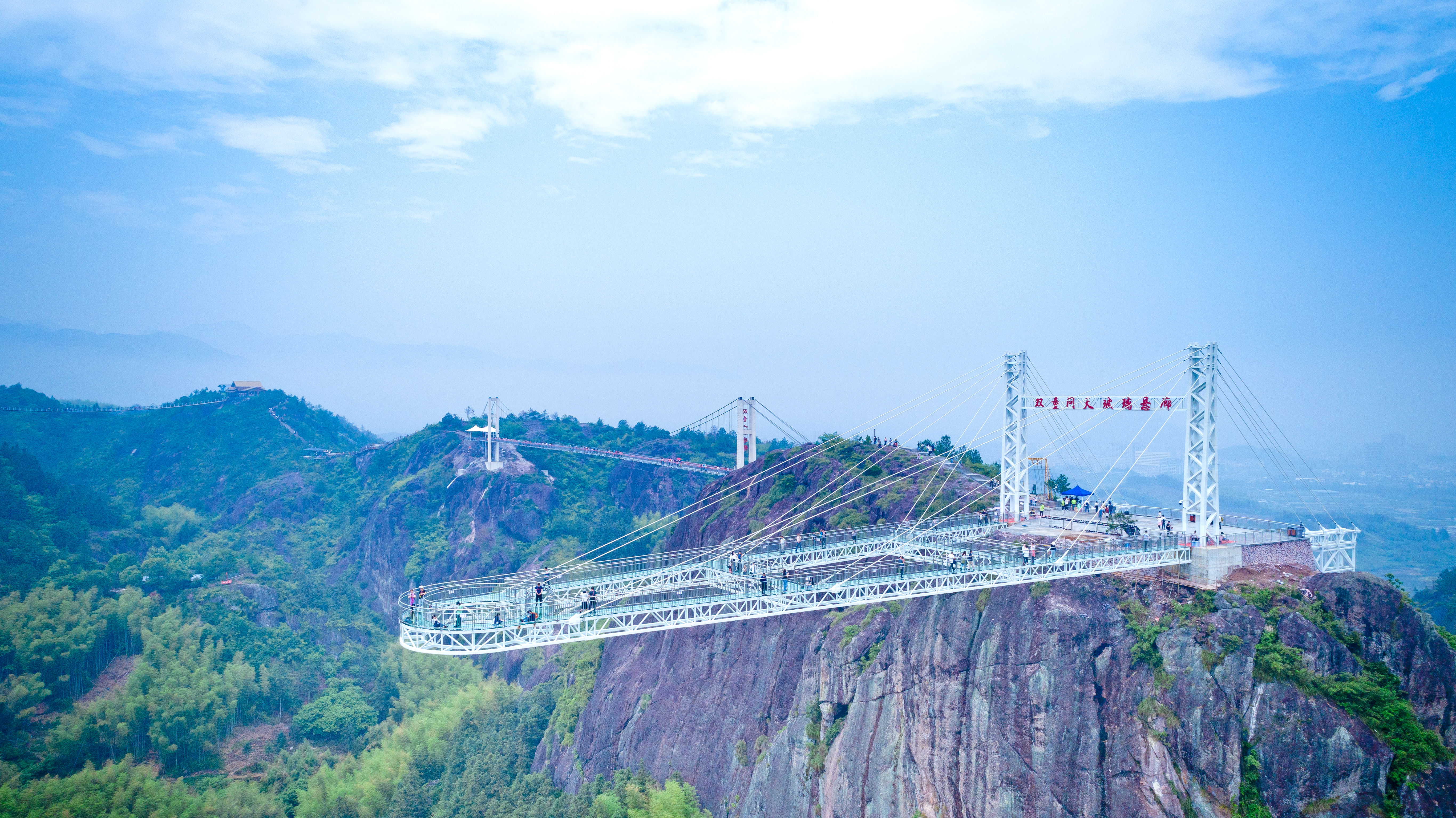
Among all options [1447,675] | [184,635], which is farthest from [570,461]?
[1447,675]

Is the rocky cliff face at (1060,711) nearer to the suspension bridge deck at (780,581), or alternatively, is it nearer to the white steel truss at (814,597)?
the white steel truss at (814,597)

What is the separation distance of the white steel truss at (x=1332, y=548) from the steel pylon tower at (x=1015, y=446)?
39.6 ft

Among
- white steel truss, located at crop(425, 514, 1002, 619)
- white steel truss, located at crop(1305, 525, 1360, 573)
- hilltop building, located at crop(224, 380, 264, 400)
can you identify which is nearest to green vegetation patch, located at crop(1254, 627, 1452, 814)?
white steel truss, located at crop(1305, 525, 1360, 573)

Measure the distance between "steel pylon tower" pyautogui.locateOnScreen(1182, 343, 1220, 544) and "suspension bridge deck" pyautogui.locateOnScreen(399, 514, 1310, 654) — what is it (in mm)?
1147

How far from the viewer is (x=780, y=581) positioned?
35.4m

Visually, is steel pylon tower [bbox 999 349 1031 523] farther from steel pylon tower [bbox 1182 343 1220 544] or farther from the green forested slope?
the green forested slope

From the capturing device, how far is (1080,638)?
31375mm

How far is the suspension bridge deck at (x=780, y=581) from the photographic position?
3061 centimetres

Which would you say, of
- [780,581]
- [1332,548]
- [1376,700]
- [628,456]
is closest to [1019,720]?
[780,581]

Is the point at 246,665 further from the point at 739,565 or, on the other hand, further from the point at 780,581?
the point at 780,581

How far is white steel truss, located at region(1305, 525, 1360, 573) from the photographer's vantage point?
35.9 meters

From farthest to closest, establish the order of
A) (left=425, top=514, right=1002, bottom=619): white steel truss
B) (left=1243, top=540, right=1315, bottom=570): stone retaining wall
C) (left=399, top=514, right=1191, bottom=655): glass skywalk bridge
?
1. (left=1243, top=540, right=1315, bottom=570): stone retaining wall
2. (left=425, top=514, right=1002, bottom=619): white steel truss
3. (left=399, top=514, right=1191, bottom=655): glass skywalk bridge

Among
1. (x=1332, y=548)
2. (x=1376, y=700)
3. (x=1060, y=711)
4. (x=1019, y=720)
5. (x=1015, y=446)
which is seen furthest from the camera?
(x=1015, y=446)

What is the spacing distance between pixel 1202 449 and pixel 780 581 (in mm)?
18547
